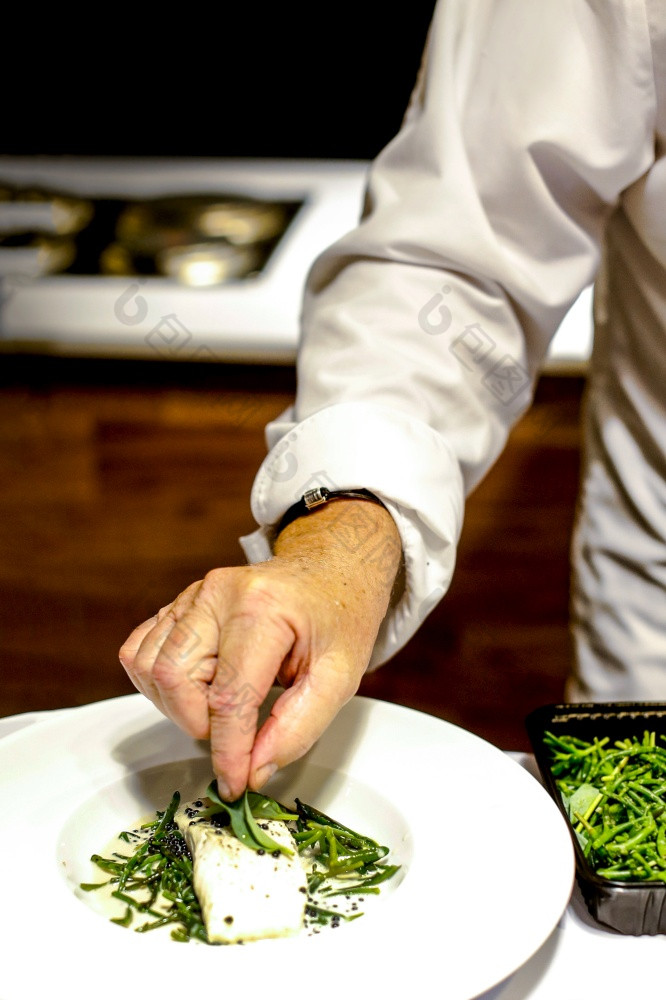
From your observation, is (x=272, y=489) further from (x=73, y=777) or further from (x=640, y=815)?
(x=640, y=815)

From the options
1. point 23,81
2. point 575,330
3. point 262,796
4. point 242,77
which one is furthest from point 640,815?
point 23,81

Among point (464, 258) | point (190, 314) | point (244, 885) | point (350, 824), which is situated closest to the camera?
point (244, 885)

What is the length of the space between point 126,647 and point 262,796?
147 mm

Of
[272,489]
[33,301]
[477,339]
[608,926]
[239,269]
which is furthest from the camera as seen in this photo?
[239,269]

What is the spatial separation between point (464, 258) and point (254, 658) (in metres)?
0.47

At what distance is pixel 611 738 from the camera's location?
2.66 feet

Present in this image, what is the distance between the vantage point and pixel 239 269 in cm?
210

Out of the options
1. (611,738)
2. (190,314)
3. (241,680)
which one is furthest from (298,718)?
(190,314)

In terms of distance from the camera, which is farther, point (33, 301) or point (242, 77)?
point (242, 77)

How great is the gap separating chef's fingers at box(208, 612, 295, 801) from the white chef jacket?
20 cm

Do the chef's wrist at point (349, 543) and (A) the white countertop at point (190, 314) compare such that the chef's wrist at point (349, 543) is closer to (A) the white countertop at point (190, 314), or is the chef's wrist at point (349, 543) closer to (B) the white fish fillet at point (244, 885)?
(B) the white fish fillet at point (244, 885)

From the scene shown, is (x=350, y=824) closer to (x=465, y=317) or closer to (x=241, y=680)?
(x=241, y=680)

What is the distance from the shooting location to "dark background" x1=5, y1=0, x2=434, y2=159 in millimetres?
2701

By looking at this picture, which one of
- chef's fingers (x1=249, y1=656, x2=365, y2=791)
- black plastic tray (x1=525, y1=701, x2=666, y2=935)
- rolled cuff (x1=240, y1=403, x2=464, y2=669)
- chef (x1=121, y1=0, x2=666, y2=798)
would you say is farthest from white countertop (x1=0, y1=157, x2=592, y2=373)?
chef's fingers (x1=249, y1=656, x2=365, y2=791)
